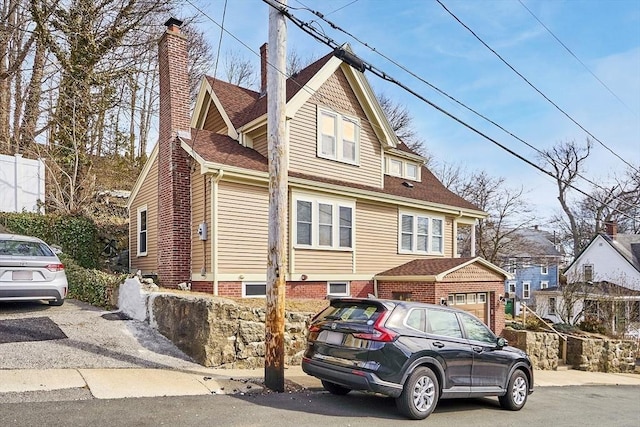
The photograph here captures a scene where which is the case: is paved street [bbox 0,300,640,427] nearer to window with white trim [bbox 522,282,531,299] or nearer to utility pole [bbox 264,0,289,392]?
utility pole [bbox 264,0,289,392]

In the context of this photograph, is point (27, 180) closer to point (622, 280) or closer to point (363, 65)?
point (363, 65)

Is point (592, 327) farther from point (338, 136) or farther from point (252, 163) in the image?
point (252, 163)

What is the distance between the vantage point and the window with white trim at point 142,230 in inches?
639

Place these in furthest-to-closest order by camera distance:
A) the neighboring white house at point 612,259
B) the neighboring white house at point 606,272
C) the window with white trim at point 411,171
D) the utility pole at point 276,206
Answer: the neighboring white house at point 612,259
the neighboring white house at point 606,272
the window with white trim at point 411,171
the utility pole at point 276,206

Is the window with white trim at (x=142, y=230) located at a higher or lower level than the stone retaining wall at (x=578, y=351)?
higher

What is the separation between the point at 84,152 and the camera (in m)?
21.7

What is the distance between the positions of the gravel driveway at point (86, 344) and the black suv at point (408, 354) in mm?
2950

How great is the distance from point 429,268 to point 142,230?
9649mm

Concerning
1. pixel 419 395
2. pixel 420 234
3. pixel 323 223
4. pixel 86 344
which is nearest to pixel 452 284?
pixel 420 234

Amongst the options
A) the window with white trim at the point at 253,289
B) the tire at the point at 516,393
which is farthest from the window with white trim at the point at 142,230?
the tire at the point at 516,393

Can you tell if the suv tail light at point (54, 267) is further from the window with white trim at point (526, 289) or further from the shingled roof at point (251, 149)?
the window with white trim at point (526, 289)

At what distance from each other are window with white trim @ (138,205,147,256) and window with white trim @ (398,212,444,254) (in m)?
8.86

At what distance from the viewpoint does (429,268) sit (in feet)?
55.6

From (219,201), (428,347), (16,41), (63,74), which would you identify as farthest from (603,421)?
(16,41)
